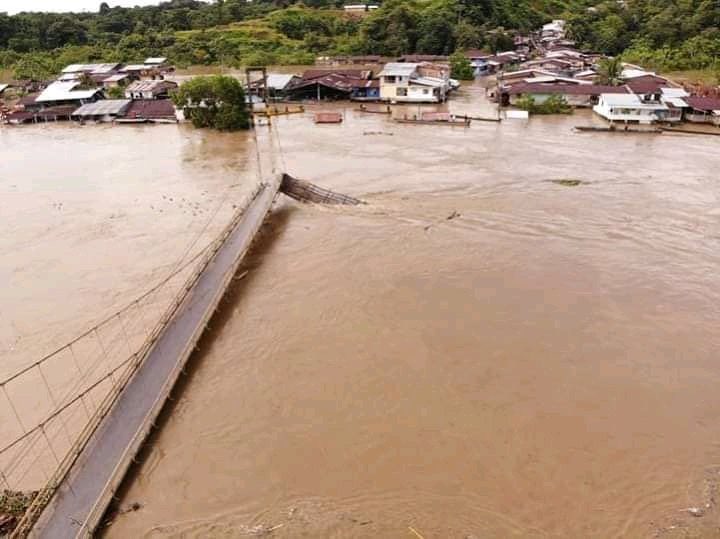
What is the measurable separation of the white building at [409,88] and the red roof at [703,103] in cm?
1434

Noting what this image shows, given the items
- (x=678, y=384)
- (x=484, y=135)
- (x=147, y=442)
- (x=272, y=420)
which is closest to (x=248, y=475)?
(x=272, y=420)

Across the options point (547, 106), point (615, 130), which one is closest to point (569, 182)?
point (615, 130)

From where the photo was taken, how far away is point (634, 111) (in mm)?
29469

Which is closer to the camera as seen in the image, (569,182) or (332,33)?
(569,182)

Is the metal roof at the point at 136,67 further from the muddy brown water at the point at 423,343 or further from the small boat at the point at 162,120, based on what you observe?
the muddy brown water at the point at 423,343

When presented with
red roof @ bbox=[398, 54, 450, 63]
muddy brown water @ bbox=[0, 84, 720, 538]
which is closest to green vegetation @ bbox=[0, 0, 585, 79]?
red roof @ bbox=[398, 54, 450, 63]

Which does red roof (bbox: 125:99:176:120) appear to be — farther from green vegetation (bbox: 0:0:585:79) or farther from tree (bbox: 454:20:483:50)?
tree (bbox: 454:20:483:50)

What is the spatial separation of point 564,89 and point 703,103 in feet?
25.5

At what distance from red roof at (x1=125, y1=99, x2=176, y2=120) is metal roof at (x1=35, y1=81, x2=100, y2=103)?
485cm

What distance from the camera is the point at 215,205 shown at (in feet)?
61.7

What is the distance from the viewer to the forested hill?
4866 centimetres

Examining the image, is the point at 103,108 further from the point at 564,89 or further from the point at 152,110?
the point at 564,89

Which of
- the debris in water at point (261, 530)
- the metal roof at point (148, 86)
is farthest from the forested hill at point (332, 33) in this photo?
the debris in water at point (261, 530)

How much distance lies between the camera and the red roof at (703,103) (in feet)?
94.2
